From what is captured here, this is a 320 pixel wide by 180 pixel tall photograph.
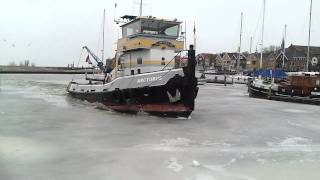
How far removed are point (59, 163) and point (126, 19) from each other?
12854mm

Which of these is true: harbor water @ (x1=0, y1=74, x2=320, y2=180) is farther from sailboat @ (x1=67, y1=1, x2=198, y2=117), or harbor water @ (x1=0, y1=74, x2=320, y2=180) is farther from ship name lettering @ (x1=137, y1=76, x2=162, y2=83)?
ship name lettering @ (x1=137, y1=76, x2=162, y2=83)

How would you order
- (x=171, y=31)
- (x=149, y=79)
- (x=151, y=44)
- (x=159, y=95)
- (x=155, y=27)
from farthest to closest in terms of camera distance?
1. (x=171, y=31)
2. (x=155, y=27)
3. (x=151, y=44)
4. (x=149, y=79)
5. (x=159, y=95)

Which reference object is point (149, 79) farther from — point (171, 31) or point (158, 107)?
point (171, 31)

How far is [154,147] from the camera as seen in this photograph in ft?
38.7

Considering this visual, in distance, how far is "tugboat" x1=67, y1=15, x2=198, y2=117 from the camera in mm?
17234

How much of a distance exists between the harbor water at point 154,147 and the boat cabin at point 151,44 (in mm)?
2526

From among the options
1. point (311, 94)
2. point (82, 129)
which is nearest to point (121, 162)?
point (82, 129)

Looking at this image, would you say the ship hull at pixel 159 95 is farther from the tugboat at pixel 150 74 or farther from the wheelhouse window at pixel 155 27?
the wheelhouse window at pixel 155 27

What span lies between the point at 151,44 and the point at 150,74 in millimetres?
2146

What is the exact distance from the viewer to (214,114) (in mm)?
20000

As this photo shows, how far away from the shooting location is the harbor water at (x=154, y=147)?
9.19 metres

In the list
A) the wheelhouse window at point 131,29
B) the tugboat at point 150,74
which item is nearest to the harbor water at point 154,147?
the tugboat at point 150,74

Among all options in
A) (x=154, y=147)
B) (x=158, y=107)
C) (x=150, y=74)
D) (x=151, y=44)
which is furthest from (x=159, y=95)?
(x=154, y=147)

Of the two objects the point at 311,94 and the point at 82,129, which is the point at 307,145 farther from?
the point at 311,94
